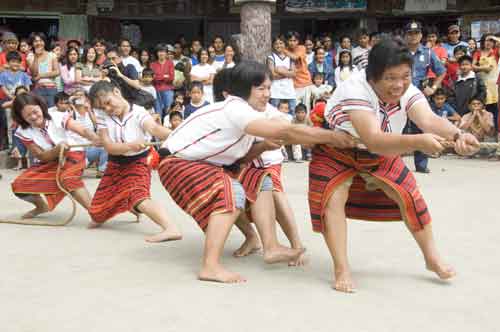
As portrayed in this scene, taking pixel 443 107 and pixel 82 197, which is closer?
pixel 82 197

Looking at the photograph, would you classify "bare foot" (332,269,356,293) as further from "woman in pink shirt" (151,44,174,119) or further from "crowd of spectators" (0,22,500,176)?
"woman in pink shirt" (151,44,174,119)

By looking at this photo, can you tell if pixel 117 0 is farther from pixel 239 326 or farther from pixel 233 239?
pixel 239 326

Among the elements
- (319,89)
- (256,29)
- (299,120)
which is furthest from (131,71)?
(319,89)

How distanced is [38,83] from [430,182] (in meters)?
4.73

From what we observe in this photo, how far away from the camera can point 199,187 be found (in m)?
3.47

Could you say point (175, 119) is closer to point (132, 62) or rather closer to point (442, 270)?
point (132, 62)

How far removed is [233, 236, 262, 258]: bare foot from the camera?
393cm

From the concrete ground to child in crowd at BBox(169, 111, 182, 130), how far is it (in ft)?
10.2

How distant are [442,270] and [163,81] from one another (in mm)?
6213

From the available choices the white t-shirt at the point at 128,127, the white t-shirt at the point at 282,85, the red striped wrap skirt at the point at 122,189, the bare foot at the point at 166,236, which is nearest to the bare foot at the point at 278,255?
the bare foot at the point at 166,236

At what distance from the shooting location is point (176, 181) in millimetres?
3580

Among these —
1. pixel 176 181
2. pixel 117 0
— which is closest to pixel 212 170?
pixel 176 181

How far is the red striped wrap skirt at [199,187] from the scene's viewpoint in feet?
11.2

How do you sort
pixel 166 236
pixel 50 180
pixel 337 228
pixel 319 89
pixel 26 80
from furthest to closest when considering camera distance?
1. pixel 319 89
2. pixel 26 80
3. pixel 50 180
4. pixel 166 236
5. pixel 337 228
